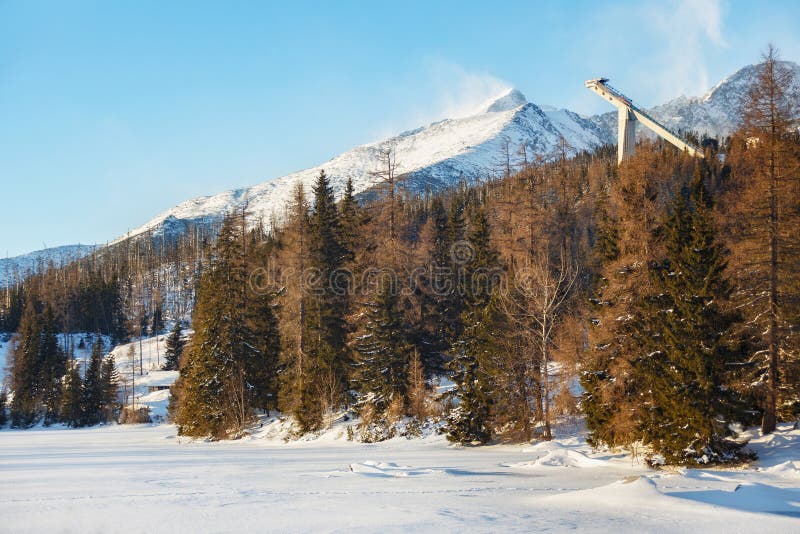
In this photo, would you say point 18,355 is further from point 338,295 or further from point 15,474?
point 15,474

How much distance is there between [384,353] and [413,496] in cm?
2154

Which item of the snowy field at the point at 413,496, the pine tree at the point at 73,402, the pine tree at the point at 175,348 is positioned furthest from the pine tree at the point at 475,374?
the pine tree at the point at 73,402

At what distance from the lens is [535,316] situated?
28.5m

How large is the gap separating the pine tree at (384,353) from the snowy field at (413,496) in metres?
12.1

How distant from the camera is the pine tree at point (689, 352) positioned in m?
18.4

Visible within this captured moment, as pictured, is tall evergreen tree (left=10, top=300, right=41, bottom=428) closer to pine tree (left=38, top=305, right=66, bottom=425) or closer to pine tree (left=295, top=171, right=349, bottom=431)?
pine tree (left=38, top=305, right=66, bottom=425)

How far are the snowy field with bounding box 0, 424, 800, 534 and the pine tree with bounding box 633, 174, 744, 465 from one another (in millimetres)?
1603

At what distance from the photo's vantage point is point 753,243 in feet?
68.5

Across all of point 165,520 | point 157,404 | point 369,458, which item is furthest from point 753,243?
point 157,404

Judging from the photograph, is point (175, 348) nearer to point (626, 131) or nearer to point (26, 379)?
point (26, 379)

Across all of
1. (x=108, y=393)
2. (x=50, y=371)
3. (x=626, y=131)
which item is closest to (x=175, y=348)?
(x=108, y=393)

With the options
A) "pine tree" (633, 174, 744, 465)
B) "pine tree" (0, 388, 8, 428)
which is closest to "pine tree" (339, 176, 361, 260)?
"pine tree" (633, 174, 744, 465)

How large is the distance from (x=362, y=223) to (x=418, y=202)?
94365mm

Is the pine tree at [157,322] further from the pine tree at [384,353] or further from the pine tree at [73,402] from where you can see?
the pine tree at [384,353]
